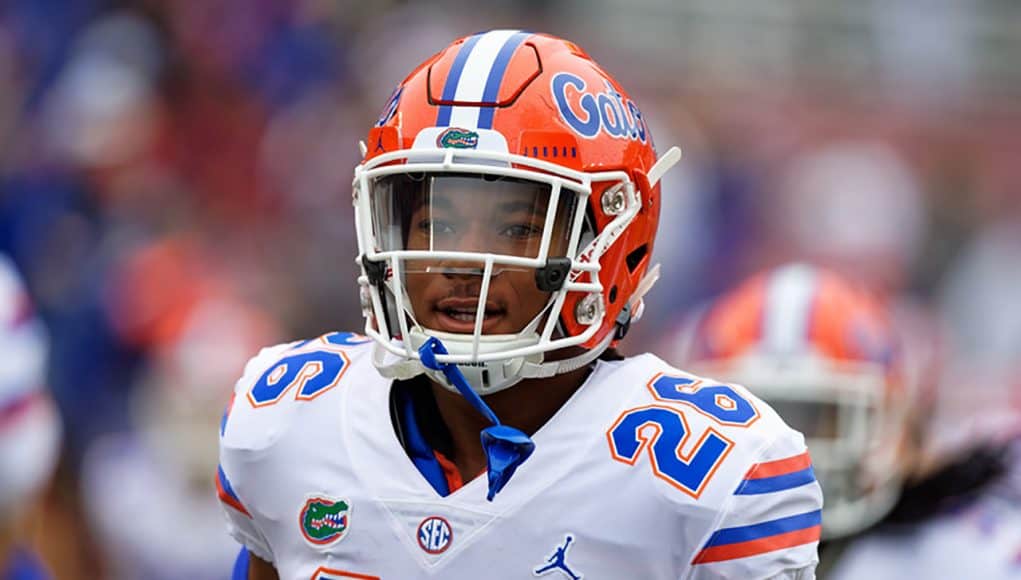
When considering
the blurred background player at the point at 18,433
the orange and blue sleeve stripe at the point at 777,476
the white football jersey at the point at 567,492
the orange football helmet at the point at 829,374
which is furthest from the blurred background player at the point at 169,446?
the orange and blue sleeve stripe at the point at 777,476

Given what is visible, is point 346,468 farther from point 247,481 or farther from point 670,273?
point 670,273

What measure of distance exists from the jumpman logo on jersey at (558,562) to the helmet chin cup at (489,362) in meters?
0.23

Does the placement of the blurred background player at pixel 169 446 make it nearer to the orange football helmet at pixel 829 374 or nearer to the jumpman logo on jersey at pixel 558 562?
the orange football helmet at pixel 829 374

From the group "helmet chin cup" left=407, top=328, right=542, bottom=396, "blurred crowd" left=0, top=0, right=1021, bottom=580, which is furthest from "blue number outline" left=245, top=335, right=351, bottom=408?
"blurred crowd" left=0, top=0, right=1021, bottom=580

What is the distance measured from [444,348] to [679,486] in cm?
35

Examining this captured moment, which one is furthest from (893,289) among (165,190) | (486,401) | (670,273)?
(486,401)

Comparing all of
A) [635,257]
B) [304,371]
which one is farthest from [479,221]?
[304,371]

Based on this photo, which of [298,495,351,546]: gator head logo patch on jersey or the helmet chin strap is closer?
the helmet chin strap

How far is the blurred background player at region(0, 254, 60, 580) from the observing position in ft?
12.6

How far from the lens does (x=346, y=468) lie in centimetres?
231

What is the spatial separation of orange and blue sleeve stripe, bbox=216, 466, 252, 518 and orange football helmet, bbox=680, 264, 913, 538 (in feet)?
4.51

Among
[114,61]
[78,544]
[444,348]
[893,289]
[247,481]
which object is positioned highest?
[444,348]

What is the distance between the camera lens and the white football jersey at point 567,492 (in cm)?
214

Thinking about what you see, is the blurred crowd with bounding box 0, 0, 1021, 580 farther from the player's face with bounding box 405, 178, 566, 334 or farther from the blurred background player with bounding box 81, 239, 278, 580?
the player's face with bounding box 405, 178, 566, 334
